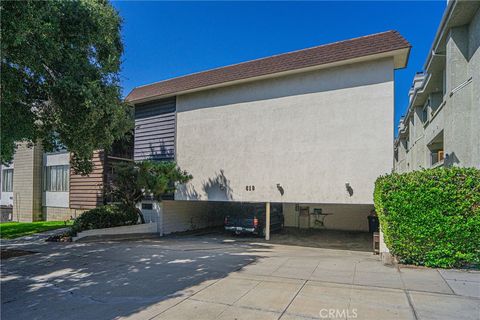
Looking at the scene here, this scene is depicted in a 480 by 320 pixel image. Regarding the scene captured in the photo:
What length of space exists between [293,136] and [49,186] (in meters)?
17.6

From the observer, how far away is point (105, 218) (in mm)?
13102

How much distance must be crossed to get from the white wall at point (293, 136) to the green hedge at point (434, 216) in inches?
109

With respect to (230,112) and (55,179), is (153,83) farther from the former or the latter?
(55,179)

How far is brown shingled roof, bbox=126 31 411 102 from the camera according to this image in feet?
33.0

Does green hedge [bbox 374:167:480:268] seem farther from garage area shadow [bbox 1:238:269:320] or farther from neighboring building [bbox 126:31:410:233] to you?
garage area shadow [bbox 1:238:269:320]

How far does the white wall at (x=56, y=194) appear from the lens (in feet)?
61.2

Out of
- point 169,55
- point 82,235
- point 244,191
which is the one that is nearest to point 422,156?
point 244,191

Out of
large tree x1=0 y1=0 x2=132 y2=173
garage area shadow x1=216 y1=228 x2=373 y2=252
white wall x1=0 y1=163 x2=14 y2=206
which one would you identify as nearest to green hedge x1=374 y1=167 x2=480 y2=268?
garage area shadow x1=216 y1=228 x2=373 y2=252

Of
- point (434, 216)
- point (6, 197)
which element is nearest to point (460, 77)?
point (434, 216)

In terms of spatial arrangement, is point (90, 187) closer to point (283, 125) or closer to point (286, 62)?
point (283, 125)

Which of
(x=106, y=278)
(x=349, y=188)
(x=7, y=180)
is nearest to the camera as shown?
(x=106, y=278)

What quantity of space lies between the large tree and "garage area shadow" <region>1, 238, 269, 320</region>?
330 cm

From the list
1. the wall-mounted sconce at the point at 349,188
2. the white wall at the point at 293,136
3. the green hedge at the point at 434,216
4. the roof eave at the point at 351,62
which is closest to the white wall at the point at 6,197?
the white wall at the point at 293,136

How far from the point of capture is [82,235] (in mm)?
12086
